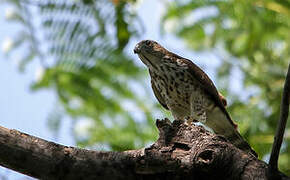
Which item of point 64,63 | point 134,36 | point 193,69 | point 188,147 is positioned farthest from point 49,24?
point 188,147

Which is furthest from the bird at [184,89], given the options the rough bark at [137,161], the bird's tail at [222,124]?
the rough bark at [137,161]

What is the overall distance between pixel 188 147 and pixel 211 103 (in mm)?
2369

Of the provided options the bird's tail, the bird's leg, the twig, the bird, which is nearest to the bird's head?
the bird

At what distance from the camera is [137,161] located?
374 centimetres

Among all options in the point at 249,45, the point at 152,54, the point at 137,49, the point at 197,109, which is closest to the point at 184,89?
the point at 197,109

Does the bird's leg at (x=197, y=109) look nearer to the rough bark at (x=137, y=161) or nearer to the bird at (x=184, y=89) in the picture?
the bird at (x=184, y=89)

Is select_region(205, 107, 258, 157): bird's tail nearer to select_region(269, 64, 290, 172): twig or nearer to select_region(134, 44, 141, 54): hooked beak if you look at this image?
select_region(134, 44, 141, 54): hooked beak

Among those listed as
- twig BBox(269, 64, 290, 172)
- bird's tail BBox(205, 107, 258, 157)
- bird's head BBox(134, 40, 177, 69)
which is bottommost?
twig BBox(269, 64, 290, 172)

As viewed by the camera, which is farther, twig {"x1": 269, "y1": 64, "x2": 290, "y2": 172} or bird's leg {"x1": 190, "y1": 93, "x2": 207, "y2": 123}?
bird's leg {"x1": 190, "y1": 93, "x2": 207, "y2": 123}

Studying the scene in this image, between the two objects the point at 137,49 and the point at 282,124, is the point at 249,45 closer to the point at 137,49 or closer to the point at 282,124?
the point at 137,49

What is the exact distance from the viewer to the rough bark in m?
3.57

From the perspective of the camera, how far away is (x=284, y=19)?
24.3 feet

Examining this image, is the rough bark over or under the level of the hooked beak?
under

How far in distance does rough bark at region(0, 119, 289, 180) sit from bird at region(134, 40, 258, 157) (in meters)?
2.09
